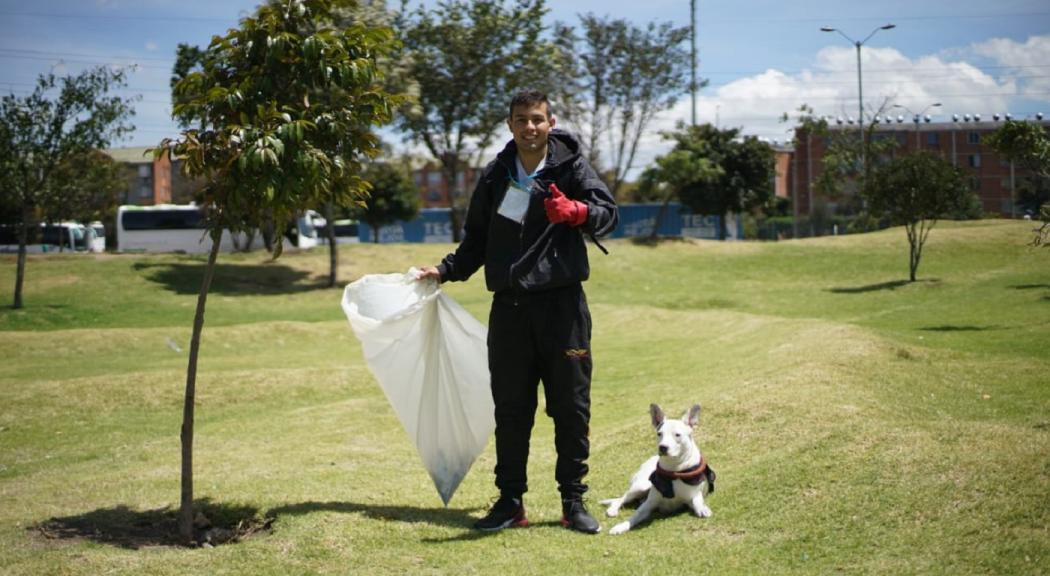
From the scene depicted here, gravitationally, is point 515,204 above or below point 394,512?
above

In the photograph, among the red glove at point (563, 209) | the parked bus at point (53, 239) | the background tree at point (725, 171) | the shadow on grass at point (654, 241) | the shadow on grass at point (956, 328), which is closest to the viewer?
the red glove at point (563, 209)

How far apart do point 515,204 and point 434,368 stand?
1391mm

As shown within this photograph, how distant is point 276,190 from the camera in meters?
6.19

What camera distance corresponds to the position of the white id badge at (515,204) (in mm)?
5758

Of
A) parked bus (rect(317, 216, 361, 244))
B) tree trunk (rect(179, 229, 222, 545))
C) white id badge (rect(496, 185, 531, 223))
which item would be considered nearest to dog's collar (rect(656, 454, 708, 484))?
white id badge (rect(496, 185, 531, 223))

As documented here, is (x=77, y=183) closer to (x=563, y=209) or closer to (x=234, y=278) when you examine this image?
(x=234, y=278)

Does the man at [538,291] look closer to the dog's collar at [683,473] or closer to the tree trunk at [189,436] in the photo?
the dog's collar at [683,473]

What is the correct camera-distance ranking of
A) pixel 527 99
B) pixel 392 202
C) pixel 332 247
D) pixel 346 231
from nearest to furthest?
pixel 527 99, pixel 332 247, pixel 392 202, pixel 346 231

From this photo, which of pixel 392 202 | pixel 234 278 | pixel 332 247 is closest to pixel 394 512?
pixel 332 247

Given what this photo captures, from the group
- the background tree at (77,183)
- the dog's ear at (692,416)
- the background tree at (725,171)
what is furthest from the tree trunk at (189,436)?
the background tree at (725,171)

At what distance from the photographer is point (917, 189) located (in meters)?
28.7

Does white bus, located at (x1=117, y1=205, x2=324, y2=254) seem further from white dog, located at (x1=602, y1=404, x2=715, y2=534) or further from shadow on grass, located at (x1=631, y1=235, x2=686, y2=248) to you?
white dog, located at (x1=602, y1=404, x2=715, y2=534)

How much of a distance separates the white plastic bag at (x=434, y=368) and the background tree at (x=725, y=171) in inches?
1533

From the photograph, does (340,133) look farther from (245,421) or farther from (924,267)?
(924,267)
